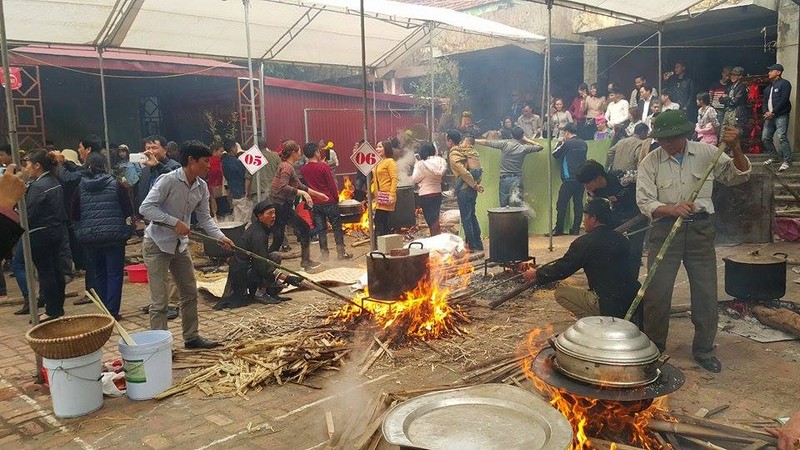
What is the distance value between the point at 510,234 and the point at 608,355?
540cm

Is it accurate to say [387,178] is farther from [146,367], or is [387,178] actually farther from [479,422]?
[479,422]

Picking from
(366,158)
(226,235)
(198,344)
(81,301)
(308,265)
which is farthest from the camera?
(308,265)

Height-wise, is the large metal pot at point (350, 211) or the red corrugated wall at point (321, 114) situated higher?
the red corrugated wall at point (321, 114)

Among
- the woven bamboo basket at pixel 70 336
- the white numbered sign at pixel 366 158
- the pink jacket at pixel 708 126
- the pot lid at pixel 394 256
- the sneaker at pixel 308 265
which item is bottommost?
the sneaker at pixel 308 265

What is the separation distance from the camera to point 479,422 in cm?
312

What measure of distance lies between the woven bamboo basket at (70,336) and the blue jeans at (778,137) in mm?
13091

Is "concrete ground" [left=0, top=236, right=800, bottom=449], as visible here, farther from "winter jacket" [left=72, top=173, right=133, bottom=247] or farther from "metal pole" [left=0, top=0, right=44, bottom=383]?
"winter jacket" [left=72, top=173, right=133, bottom=247]

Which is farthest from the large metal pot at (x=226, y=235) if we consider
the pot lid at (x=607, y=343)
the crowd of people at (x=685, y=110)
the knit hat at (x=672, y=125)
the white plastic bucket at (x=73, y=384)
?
the pot lid at (x=607, y=343)

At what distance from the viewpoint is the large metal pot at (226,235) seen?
10.1 metres

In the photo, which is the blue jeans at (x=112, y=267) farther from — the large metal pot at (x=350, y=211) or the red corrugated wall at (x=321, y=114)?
the red corrugated wall at (x=321, y=114)

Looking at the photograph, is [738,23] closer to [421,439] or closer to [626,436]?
[626,436]

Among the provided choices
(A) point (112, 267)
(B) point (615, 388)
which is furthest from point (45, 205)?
(B) point (615, 388)

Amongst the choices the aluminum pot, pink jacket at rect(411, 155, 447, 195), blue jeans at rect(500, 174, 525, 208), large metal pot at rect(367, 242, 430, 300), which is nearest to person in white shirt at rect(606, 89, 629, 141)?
blue jeans at rect(500, 174, 525, 208)

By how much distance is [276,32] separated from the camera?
44.9 feet
